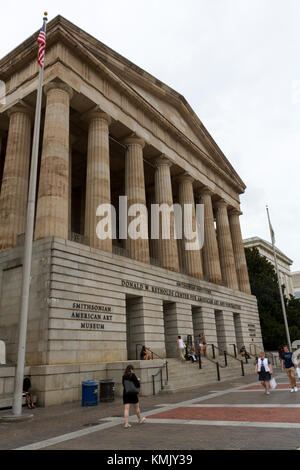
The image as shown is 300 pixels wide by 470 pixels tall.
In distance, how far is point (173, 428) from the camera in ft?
28.0

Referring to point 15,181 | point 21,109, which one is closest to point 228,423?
point 15,181

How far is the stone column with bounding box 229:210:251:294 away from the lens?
40.9 metres

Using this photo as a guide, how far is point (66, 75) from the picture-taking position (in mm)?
21672

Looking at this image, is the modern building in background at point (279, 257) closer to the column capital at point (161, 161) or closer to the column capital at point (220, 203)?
the column capital at point (220, 203)

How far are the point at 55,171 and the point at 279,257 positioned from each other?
85.6m

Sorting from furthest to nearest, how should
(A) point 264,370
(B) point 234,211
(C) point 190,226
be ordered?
(B) point 234,211 < (C) point 190,226 < (A) point 264,370

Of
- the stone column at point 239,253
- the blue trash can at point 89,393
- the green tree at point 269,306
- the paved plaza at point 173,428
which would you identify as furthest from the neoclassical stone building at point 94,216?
the green tree at point 269,306

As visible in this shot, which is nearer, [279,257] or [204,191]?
[204,191]

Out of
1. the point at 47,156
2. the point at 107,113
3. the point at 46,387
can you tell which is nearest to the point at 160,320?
the point at 46,387

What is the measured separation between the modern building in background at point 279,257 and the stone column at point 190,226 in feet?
149

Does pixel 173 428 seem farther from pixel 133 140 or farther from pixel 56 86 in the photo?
pixel 133 140

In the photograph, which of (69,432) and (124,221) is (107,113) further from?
(69,432)

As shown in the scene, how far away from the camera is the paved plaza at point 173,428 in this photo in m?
6.98
